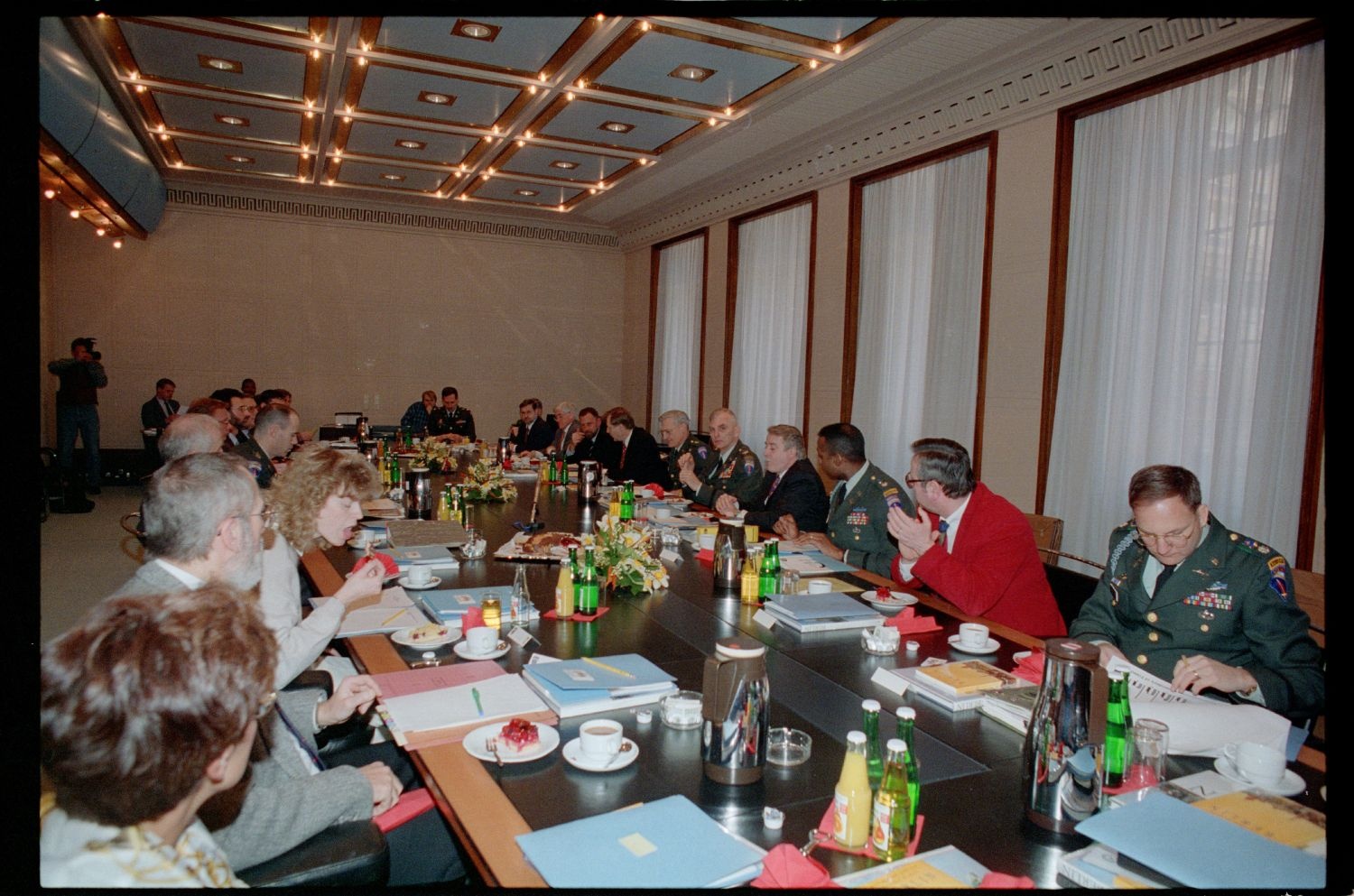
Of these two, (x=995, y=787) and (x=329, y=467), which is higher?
(x=329, y=467)

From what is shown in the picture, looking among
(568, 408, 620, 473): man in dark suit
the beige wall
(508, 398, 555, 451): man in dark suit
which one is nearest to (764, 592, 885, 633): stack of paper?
(568, 408, 620, 473): man in dark suit

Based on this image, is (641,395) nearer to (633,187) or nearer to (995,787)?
(633,187)

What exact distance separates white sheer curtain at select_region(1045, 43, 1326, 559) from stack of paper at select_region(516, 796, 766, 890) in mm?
3849

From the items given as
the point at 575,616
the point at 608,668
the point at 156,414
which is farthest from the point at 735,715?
the point at 156,414

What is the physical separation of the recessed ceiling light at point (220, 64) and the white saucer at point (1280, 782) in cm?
655

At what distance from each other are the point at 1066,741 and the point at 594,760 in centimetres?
81

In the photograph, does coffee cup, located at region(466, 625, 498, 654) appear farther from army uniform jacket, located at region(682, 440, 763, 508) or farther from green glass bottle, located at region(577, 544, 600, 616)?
army uniform jacket, located at region(682, 440, 763, 508)

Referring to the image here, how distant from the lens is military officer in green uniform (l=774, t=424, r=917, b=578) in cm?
366

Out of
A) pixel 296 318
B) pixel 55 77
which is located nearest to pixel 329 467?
pixel 55 77

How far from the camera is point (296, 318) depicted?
984cm

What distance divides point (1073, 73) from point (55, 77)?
5468 millimetres

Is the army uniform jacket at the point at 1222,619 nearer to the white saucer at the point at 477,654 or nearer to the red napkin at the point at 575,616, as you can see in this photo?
the red napkin at the point at 575,616
